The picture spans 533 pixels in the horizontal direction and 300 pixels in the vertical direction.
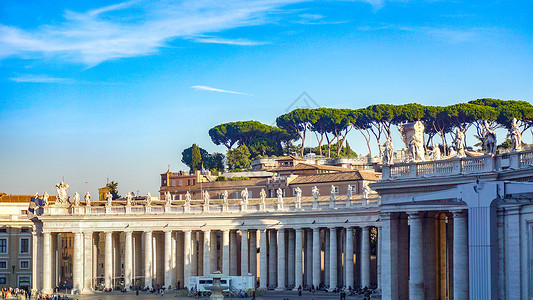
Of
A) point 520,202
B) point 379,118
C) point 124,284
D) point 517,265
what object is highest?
point 379,118

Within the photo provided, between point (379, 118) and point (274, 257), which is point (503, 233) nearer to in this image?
point (274, 257)

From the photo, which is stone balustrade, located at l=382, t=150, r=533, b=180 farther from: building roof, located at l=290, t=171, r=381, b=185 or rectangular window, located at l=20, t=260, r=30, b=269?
rectangular window, located at l=20, t=260, r=30, b=269

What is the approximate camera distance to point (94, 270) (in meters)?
107

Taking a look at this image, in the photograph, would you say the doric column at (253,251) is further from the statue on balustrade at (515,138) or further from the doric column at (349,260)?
the statue on balustrade at (515,138)

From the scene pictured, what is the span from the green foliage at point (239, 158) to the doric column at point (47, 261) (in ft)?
207

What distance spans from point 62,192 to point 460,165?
63.2 m

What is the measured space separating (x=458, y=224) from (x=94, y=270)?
6386 cm

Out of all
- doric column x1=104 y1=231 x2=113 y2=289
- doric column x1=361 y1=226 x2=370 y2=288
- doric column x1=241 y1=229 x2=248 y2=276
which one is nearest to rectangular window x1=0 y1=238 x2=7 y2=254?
doric column x1=104 y1=231 x2=113 y2=289

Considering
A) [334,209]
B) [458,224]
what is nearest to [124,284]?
[334,209]

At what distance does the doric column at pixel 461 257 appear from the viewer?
51.3 metres

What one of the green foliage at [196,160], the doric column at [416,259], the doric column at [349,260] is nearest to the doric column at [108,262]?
the doric column at [349,260]

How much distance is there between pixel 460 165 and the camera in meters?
53.6

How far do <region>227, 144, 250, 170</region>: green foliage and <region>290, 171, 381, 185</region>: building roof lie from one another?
35.5m

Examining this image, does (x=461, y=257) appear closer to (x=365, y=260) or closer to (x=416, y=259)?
(x=416, y=259)
